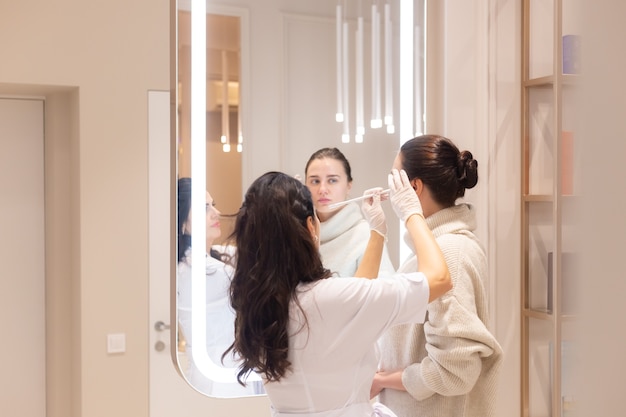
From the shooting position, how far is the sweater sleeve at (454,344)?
53.2 inches

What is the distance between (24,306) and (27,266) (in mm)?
158

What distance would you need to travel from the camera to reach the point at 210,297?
1625mm

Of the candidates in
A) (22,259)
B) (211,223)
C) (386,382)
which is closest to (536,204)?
(386,382)

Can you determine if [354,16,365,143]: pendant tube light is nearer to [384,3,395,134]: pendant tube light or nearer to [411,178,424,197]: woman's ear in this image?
[384,3,395,134]: pendant tube light

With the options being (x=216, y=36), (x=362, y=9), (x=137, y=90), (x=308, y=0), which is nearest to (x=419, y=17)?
(x=362, y=9)

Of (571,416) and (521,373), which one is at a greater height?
(571,416)

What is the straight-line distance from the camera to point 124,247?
8.39ft

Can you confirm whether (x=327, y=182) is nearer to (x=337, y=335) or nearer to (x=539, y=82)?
(x=337, y=335)

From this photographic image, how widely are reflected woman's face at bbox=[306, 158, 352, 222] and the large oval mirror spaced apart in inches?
1.4

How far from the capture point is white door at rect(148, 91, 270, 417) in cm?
259

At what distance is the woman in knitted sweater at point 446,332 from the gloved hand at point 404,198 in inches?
2.3

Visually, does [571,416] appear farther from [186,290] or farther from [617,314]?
[186,290]

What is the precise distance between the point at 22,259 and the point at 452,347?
198cm

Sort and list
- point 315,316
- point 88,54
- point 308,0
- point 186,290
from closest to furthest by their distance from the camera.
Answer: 1. point 315,316
2. point 186,290
3. point 308,0
4. point 88,54
